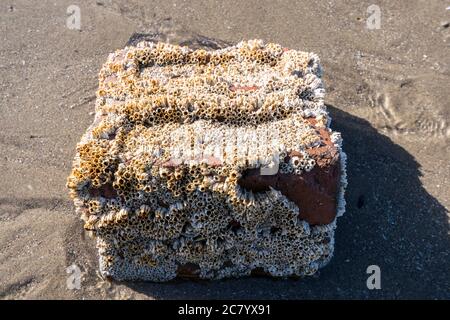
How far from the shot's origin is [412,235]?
634cm

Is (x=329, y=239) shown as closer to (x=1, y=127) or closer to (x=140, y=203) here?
(x=140, y=203)

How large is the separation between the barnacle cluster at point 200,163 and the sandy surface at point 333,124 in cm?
46

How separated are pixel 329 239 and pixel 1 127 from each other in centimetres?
500

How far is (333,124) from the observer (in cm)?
766

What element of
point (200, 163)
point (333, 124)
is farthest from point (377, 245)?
point (200, 163)

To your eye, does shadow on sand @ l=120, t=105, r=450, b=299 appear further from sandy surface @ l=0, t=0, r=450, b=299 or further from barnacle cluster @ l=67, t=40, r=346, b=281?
barnacle cluster @ l=67, t=40, r=346, b=281

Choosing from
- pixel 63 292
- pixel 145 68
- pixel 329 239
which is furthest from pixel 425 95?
pixel 63 292

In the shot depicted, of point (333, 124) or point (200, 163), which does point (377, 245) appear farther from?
point (200, 163)

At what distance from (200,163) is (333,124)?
3.29 meters

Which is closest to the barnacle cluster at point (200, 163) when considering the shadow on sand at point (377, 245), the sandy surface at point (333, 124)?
the shadow on sand at point (377, 245)

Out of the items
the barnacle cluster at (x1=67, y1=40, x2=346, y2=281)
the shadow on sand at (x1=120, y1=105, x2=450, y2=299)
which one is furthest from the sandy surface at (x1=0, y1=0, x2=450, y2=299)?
the barnacle cluster at (x1=67, y1=40, x2=346, y2=281)

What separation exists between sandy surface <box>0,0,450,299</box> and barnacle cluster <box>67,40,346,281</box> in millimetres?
458

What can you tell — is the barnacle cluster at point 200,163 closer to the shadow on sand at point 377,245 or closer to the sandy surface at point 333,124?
the shadow on sand at point 377,245

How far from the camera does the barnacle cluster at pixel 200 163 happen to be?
4996 millimetres
